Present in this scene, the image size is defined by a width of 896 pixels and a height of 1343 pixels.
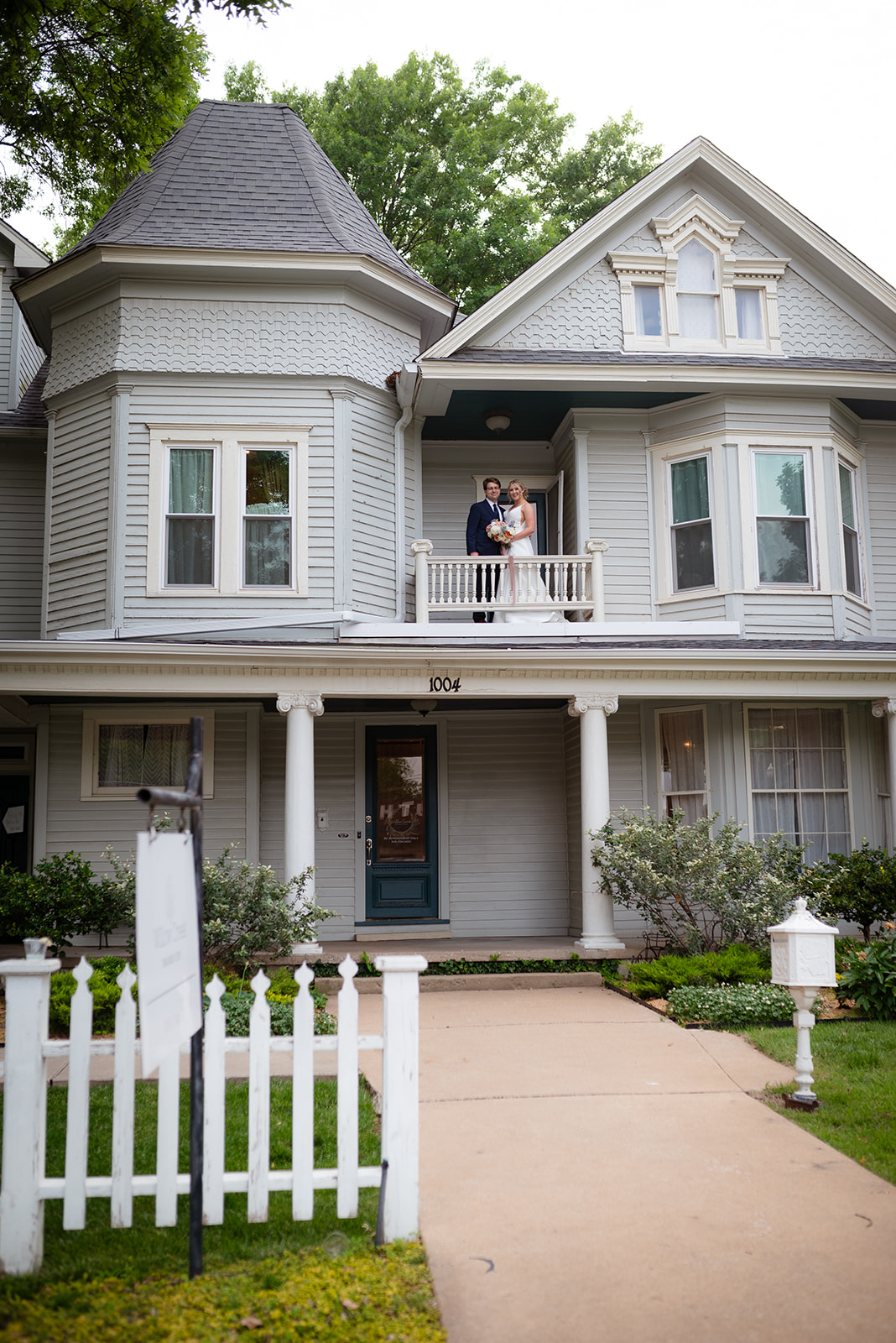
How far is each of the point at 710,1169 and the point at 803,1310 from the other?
138 centimetres

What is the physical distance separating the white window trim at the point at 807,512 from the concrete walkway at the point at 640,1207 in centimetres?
665

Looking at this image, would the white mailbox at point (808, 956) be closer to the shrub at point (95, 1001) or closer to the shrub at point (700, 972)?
the shrub at point (700, 972)

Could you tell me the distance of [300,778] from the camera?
10828 millimetres

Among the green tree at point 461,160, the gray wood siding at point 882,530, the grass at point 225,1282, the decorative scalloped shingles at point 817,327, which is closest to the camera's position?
the grass at point 225,1282

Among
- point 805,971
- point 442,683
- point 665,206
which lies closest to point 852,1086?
point 805,971

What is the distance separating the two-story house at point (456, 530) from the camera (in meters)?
11.9

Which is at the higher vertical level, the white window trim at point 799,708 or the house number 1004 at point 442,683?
the house number 1004 at point 442,683

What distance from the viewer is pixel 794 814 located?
12.5 m

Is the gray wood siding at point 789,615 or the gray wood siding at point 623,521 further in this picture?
the gray wood siding at point 623,521

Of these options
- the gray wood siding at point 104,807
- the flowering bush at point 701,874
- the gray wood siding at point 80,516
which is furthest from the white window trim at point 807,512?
the gray wood siding at point 80,516

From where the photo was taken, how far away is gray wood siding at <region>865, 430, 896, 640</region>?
44.8 feet

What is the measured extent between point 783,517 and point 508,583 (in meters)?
3.44

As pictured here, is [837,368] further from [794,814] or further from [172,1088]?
[172,1088]

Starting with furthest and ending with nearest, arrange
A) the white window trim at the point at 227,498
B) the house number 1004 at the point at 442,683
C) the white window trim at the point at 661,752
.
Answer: the white window trim at the point at 661,752, the white window trim at the point at 227,498, the house number 1004 at the point at 442,683
